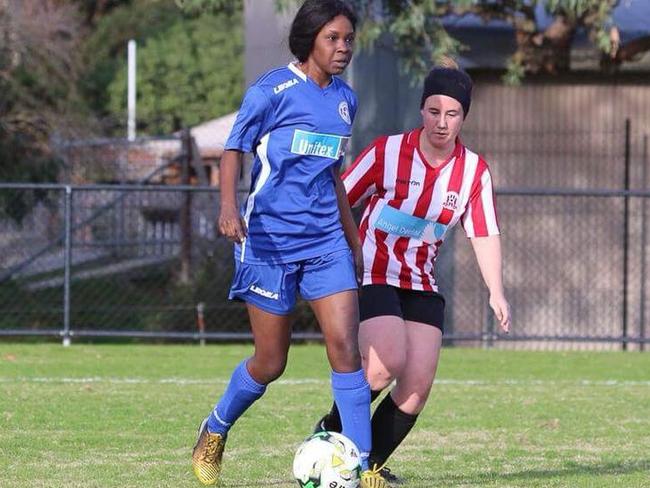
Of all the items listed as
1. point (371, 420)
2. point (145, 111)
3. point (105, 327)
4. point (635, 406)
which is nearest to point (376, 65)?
point (105, 327)

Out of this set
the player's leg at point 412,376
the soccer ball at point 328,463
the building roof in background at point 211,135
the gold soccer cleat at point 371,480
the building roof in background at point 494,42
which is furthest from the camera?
the building roof in background at point 211,135

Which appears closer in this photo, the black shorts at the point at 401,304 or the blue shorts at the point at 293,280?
the blue shorts at the point at 293,280

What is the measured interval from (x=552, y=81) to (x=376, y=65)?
2.15 meters

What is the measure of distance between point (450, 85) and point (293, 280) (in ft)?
3.69

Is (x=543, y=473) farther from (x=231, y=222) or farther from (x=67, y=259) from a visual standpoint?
(x=67, y=259)

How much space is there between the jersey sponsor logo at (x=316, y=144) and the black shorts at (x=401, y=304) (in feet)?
2.51

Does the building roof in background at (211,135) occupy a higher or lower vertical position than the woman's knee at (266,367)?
higher

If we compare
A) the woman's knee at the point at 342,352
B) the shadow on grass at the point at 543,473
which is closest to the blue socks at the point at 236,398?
the woman's knee at the point at 342,352

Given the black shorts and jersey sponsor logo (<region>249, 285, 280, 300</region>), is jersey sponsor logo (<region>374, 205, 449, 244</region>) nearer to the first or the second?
the black shorts

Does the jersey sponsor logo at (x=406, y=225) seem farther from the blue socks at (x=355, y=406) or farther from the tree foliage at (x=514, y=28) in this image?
the tree foliage at (x=514, y=28)

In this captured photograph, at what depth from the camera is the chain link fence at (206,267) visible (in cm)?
1673

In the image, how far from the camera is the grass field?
23.5 feet


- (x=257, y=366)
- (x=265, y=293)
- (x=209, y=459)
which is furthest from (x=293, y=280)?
(x=209, y=459)

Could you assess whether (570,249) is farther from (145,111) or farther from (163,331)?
(145,111)
